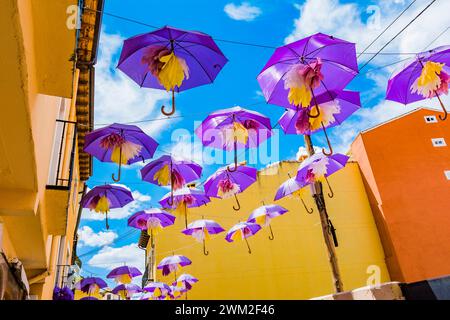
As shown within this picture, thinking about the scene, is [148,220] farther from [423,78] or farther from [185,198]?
[423,78]

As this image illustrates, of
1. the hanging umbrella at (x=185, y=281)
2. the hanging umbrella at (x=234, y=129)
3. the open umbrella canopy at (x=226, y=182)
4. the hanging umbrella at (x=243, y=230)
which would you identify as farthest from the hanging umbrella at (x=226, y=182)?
the hanging umbrella at (x=185, y=281)

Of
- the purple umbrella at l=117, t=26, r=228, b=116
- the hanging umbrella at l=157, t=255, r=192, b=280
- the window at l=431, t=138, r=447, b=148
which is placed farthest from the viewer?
the window at l=431, t=138, r=447, b=148

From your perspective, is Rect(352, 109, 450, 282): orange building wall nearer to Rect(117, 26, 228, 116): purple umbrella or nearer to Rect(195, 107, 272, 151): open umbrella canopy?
Rect(195, 107, 272, 151): open umbrella canopy

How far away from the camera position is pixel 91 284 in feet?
50.2

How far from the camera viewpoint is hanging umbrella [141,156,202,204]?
7008 mm

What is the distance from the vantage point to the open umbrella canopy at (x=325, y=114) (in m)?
5.41

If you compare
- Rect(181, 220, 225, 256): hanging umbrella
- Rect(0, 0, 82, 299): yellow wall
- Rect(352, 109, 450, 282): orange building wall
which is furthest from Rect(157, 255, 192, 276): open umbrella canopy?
Rect(352, 109, 450, 282): orange building wall

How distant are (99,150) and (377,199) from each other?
1455cm

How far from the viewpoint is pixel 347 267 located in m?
16.4

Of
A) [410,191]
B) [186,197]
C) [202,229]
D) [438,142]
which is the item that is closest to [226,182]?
[186,197]

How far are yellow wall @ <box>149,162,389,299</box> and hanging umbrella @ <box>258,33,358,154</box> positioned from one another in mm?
12462

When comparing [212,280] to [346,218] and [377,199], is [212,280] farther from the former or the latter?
[377,199]

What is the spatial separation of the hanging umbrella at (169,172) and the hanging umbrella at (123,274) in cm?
860
